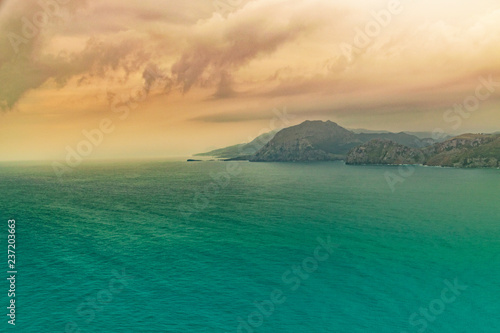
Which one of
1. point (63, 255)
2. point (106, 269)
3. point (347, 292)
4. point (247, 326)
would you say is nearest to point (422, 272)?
point (347, 292)

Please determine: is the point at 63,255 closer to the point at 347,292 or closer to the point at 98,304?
the point at 98,304

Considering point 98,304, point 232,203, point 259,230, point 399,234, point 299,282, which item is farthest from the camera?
point 232,203

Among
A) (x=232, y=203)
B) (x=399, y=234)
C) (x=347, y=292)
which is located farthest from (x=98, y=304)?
(x=232, y=203)

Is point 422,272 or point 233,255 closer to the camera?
point 422,272

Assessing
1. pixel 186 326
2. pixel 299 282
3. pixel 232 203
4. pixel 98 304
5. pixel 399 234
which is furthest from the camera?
pixel 232 203

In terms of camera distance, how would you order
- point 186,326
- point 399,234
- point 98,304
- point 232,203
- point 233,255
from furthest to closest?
1. point 232,203
2. point 399,234
3. point 233,255
4. point 98,304
5. point 186,326

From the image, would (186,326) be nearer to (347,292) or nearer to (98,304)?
(98,304)
